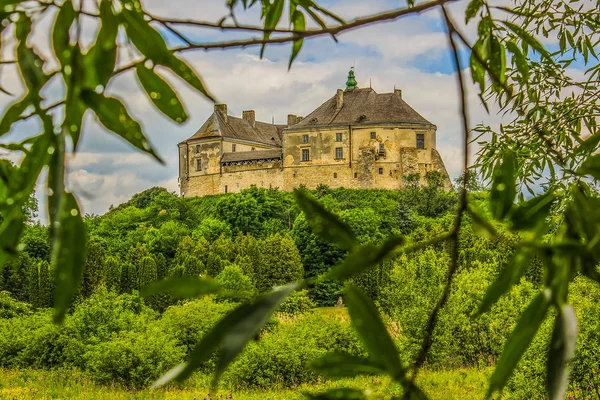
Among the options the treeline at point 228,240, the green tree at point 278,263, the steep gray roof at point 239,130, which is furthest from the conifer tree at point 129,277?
the steep gray roof at point 239,130

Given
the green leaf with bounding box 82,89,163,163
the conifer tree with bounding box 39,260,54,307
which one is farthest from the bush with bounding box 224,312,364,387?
the green leaf with bounding box 82,89,163,163

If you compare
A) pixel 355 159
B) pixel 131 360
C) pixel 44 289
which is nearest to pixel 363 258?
pixel 131 360

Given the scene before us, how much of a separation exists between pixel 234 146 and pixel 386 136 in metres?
8.23

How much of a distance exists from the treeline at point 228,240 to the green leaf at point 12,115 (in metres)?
16.1

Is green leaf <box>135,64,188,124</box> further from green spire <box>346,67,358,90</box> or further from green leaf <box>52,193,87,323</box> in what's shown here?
green spire <box>346,67,358,90</box>

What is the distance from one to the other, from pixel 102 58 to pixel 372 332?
0.26 meters

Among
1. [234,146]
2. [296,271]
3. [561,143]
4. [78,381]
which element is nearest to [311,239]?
[296,271]

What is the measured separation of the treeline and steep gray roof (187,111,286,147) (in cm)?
386

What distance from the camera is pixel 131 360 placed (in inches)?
456

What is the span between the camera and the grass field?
9.39 meters

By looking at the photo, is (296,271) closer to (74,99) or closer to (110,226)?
(110,226)

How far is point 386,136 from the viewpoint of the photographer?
35719 mm

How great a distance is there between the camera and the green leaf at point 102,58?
505 millimetres

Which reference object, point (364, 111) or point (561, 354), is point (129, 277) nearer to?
point (364, 111)
